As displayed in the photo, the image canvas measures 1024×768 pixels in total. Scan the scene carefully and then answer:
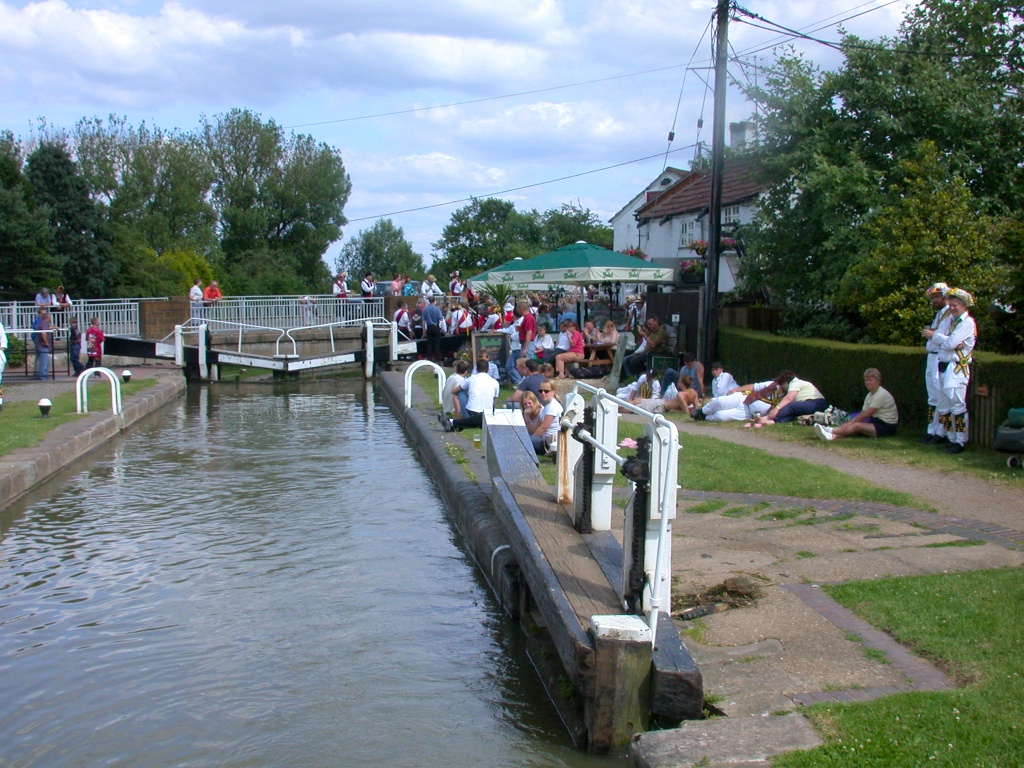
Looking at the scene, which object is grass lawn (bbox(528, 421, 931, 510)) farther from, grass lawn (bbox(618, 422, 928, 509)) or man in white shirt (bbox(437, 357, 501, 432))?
man in white shirt (bbox(437, 357, 501, 432))

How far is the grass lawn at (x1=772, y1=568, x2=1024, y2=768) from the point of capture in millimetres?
3941

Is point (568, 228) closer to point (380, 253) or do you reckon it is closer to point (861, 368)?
point (380, 253)

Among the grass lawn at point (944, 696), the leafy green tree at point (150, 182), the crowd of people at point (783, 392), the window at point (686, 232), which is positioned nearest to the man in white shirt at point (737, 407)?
the crowd of people at point (783, 392)

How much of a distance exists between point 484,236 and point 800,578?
67.4 meters

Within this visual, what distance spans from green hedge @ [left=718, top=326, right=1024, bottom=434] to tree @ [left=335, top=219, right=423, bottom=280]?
203ft

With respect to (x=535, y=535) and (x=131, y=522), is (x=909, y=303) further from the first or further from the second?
(x=131, y=522)

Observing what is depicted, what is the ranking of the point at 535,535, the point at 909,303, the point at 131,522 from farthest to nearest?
the point at 909,303 < the point at 131,522 < the point at 535,535

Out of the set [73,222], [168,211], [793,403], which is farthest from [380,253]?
[793,403]

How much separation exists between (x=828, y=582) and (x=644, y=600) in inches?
71.2

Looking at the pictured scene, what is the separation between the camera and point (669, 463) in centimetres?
480

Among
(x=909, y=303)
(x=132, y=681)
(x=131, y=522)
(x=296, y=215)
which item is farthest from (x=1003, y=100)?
(x=296, y=215)

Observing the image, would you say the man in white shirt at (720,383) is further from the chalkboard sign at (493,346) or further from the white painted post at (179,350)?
the white painted post at (179,350)

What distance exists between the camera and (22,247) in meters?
33.8

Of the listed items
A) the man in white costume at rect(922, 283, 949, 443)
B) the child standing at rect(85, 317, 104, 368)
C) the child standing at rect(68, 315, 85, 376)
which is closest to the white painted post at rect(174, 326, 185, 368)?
the child standing at rect(85, 317, 104, 368)
